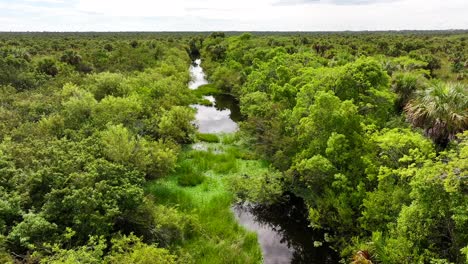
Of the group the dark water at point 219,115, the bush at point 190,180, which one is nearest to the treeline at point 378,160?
the bush at point 190,180

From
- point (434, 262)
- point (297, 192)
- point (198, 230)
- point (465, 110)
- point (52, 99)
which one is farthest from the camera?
point (52, 99)

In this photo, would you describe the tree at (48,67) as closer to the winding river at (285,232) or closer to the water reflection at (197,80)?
the water reflection at (197,80)

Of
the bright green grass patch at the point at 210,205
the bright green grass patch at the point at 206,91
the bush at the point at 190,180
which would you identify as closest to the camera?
the bright green grass patch at the point at 210,205

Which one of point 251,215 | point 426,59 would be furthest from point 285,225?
point 426,59

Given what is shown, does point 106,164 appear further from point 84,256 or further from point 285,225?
point 285,225

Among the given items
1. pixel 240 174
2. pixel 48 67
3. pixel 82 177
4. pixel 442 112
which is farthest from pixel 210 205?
pixel 48 67

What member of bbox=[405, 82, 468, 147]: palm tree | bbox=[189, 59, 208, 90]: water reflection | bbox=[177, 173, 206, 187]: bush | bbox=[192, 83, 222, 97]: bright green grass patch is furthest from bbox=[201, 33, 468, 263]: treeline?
bbox=[189, 59, 208, 90]: water reflection

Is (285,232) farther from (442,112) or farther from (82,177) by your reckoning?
(82,177)
